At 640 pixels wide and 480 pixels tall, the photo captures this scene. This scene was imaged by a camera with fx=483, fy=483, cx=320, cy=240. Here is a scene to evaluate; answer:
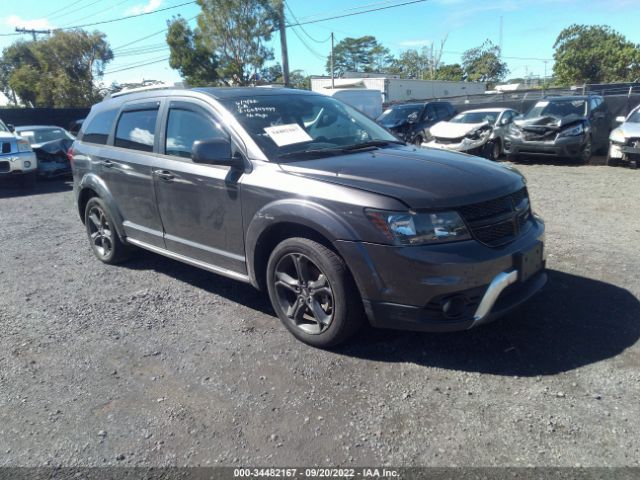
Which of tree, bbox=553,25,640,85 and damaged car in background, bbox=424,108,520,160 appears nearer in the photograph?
damaged car in background, bbox=424,108,520,160

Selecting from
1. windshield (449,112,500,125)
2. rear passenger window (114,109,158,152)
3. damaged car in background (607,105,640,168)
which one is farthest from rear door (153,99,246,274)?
windshield (449,112,500,125)

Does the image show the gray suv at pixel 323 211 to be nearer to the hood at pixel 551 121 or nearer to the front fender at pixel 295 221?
the front fender at pixel 295 221

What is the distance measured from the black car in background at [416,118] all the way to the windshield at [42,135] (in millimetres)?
9320

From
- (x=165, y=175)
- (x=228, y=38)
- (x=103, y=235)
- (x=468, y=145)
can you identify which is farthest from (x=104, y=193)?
(x=228, y=38)

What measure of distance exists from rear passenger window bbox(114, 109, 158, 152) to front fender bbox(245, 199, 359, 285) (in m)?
1.56

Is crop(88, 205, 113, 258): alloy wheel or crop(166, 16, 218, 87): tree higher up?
crop(166, 16, 218, 87): tree

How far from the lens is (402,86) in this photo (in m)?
49.4

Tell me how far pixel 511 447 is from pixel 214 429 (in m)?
1.54

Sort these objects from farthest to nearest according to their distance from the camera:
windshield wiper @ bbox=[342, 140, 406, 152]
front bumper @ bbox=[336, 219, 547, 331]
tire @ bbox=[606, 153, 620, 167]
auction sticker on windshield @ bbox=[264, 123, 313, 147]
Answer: tire @ bbox=[606, 153, 620, 167] → windshield wiper @ bbox=[342, 140, 406, 152] → auction sticker on windshield @ bbox=[264, 123, 313, 147] → front bumper @ bbox=[336, 219, 547, 331]

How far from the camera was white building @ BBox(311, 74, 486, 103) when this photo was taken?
145 ft

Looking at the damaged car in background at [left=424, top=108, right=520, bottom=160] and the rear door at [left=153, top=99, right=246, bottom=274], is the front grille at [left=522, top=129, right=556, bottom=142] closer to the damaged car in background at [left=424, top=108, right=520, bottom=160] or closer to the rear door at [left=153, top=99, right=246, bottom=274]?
the damaged car in background at [left=424, top=108, right=520, bottom=160]

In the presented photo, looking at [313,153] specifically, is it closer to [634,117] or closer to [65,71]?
[634,117]

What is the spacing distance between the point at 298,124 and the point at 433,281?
1.82 meters

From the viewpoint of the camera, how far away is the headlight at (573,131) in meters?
11.6
